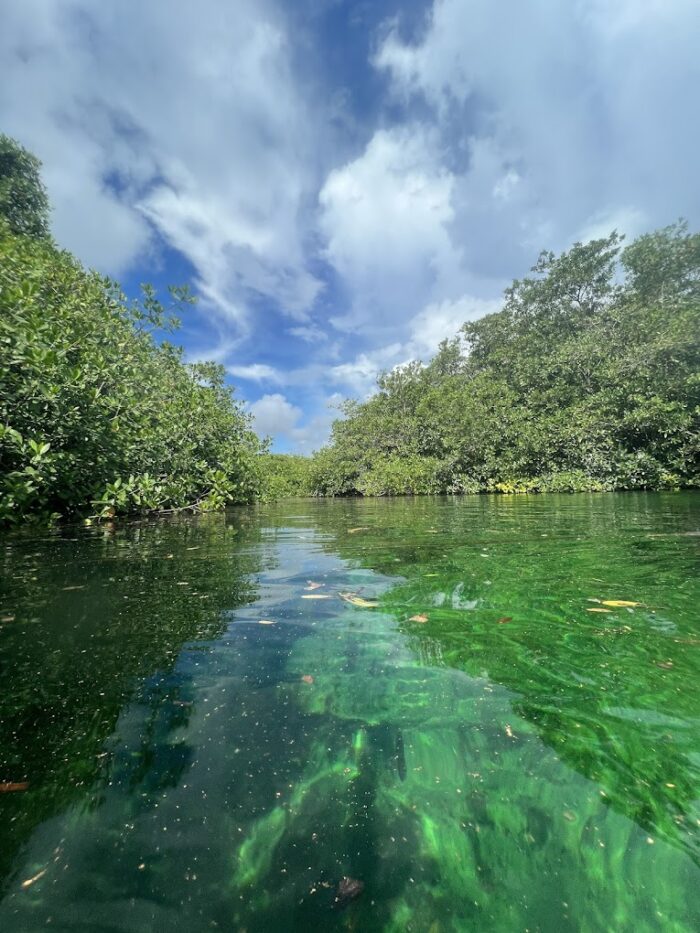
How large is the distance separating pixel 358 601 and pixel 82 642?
1.66 meters

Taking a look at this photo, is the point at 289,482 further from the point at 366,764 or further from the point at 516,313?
the point at 366,764

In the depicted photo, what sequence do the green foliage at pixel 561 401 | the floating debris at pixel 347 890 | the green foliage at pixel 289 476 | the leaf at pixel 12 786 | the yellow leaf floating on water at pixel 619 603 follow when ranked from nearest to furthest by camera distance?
the floating debris at pixel 347 890 < the leaf at pixel 12 786 < the yellow leaf floating on water at pixel 619 603 < the green foliage at pixel 561 401 < the green foliage at pixel 289 476

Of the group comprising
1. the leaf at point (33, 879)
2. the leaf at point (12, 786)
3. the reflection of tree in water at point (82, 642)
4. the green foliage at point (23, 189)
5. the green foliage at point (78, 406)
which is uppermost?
the green foliage at point (23, 189)

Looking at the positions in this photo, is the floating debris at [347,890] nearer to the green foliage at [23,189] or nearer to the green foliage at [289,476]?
the green foliage at [289,476]

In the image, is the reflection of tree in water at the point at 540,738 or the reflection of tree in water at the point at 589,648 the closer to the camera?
the reflection of tree in water at the point at 540,738

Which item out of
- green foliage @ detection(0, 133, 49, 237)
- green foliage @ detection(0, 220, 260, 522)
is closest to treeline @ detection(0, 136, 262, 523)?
green foliage @ detection(0, 220, 260, 522)

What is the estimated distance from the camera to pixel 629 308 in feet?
71.8

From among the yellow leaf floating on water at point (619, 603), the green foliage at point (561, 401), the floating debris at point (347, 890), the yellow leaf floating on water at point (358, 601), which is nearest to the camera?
the floating debris at point (347, 890)

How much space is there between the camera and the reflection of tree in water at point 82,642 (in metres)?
1.31

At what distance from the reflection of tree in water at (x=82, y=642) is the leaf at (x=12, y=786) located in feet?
0.08

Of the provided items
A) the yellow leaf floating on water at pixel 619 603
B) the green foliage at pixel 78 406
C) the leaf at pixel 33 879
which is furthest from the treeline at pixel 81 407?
the yellow leaf floating on water at pixel 619 603

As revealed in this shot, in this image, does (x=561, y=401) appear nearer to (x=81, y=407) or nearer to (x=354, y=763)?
(x=81, y=407)

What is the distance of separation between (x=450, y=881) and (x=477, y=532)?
543 cm

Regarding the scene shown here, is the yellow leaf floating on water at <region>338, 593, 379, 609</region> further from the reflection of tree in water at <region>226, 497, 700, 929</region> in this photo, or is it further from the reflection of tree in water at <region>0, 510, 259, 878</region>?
the reflection of tree in water at <region>0, 510, 259, 878</region>
